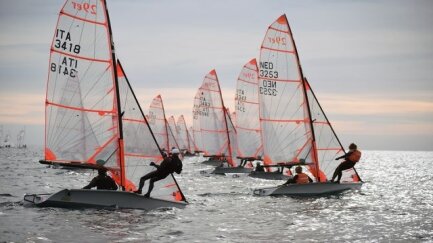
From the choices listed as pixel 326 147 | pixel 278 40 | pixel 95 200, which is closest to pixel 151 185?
pixel 95 200

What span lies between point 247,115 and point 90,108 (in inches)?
1020

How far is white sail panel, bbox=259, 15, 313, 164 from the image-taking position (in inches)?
1107

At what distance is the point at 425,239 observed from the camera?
614 inches

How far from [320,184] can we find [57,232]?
42.5 ft

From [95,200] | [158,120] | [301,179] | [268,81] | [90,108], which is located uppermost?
[268,81]

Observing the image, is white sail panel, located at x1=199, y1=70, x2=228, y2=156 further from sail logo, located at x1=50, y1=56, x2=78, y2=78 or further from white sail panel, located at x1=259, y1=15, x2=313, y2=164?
sail logo, located at x1=50, y1=56, x2=78, y2=78

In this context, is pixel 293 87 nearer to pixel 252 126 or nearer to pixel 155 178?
pixel 155 178

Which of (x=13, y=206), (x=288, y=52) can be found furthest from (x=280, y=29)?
(x=13, y=206)

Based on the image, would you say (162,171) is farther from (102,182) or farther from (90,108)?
(90,108)

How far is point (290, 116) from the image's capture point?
1122 inches

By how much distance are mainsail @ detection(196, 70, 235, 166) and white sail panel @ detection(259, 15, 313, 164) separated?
64.5 ft

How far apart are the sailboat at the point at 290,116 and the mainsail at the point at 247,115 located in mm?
13870

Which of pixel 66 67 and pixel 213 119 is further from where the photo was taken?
pixel 213 119

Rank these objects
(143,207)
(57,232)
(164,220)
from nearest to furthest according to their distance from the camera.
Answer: (57,232), (164,220), (143,207)
